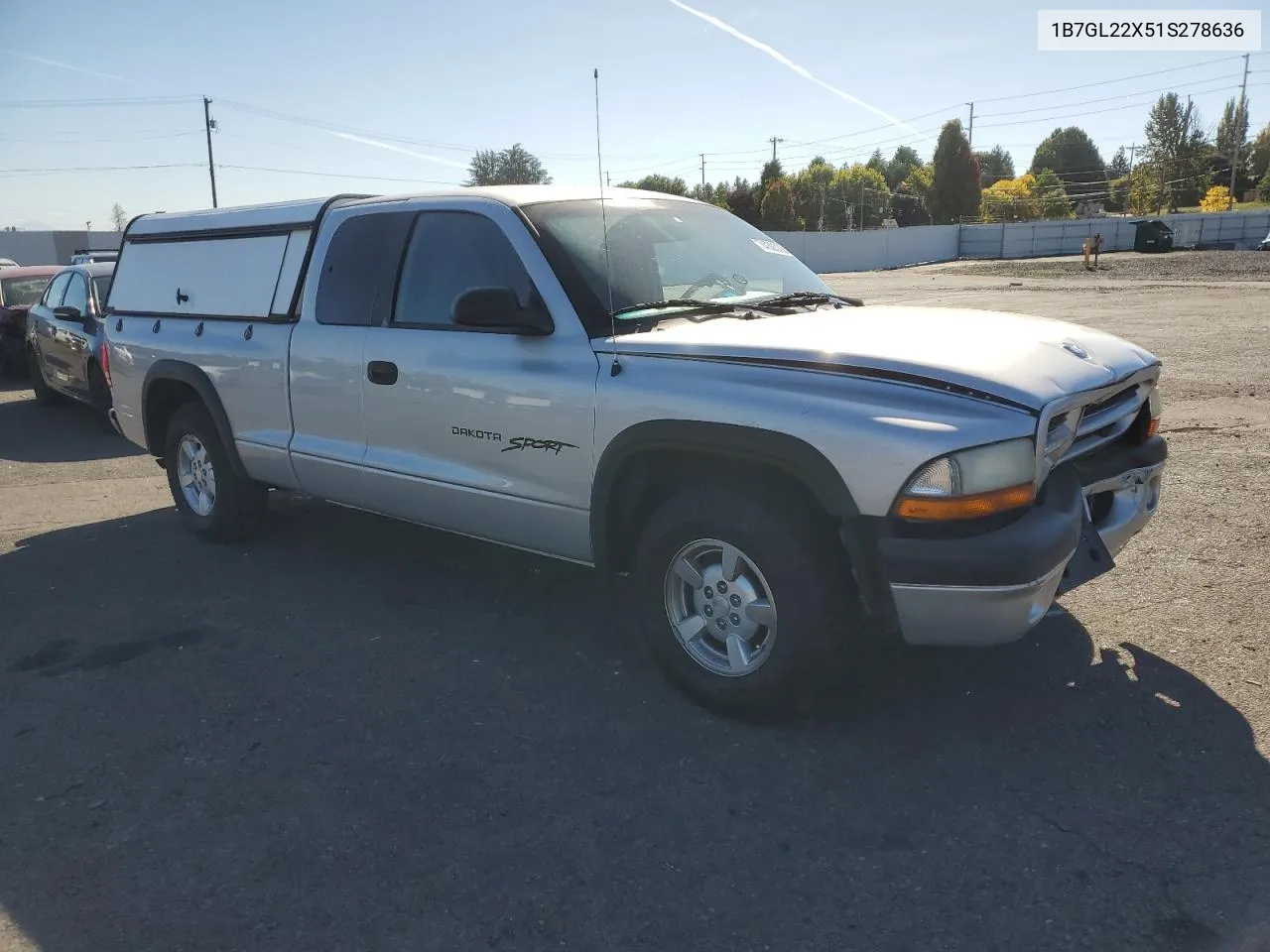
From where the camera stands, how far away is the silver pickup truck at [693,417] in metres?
3.13

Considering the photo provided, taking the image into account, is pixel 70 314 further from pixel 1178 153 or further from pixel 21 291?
pixel 1178 153

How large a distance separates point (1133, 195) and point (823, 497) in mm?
112379

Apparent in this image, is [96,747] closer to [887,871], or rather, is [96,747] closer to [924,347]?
[887,871]

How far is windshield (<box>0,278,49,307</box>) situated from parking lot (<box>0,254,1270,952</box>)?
36.6 ft

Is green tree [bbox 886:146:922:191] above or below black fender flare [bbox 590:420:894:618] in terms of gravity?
A: above

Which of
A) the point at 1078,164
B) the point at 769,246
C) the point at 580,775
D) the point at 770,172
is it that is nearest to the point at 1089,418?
the point at 769,246

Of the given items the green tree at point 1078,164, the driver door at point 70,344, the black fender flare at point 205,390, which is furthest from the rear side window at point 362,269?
the green tree at point 1078,164

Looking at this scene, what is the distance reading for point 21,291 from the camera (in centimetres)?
1478

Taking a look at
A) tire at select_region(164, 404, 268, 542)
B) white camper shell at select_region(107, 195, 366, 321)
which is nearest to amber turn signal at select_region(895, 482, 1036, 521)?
white camper shell at select_region(107, 195, 366, 321)

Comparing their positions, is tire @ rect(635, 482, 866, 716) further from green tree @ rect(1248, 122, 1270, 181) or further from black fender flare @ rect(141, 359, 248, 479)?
green tree @ rect(1248, 122, 1270, 181)

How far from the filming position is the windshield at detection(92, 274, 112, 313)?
10.5 m

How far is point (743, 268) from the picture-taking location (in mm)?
4691

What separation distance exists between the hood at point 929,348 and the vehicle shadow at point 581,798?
1.23 m

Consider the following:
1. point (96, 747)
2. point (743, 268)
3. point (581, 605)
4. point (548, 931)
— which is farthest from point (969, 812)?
point (96, 747)
